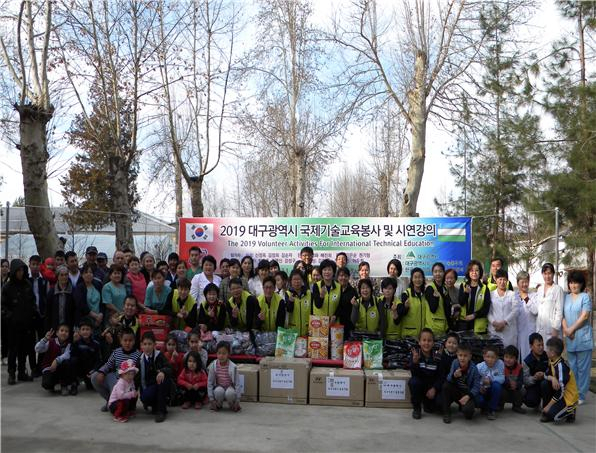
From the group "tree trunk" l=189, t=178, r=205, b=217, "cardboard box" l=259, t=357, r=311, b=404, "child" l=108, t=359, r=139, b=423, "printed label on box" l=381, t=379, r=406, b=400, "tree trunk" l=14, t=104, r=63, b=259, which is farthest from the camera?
"tree trunk" l=189, t=178, r=205, b=217

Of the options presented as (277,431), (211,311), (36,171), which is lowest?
(277,431)

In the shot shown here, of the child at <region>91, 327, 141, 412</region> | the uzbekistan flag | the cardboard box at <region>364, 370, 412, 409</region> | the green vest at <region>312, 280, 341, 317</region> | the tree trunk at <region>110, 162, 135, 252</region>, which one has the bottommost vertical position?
the cardboard box at <region>364, 370, 412, 409</region>

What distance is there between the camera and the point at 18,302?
24.4 ft

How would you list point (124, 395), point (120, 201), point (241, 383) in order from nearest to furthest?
point (124, 395), point (241, 383), point (120, 201)

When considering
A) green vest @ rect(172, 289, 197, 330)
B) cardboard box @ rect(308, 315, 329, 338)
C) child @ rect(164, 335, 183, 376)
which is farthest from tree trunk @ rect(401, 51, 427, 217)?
child @ rect(164, 335, 183, 376)

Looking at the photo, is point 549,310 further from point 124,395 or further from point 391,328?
point 124,395

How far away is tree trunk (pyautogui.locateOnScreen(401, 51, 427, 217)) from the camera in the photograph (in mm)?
13734

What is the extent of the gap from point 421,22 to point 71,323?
32.7 ft

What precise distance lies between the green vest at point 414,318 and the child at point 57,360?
394cm

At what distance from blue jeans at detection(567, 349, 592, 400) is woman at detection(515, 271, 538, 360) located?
0.67m

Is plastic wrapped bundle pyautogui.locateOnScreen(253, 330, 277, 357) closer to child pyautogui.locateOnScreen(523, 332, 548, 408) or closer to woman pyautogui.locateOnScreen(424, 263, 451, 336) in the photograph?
woman pyautogui.locateOnScreen(424, 263, 451, 336)

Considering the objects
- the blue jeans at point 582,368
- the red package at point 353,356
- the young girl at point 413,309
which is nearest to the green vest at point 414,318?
the young girl at point 413,309

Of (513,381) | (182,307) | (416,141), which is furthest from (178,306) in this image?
(416,141)

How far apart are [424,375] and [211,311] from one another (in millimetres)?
2595
